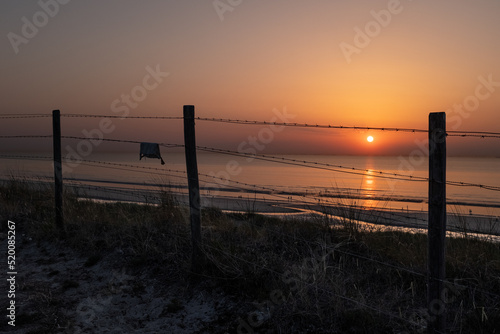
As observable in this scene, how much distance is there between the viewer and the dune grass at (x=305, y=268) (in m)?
4.31

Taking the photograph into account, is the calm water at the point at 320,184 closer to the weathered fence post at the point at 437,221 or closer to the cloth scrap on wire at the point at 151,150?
the weathered fence post at the point at 437,221

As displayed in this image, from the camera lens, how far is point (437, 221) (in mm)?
3689

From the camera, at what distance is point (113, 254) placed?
266 inches

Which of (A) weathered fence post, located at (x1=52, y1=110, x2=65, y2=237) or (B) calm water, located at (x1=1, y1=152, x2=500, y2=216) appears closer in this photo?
(A) weathered fence post, located at (x1=52, y1=110, x2=65, y2=237)

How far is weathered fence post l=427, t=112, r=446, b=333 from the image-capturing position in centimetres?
365

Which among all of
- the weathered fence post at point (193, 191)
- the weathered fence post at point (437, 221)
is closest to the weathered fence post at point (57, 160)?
the weathered fence post at point (193, 191)

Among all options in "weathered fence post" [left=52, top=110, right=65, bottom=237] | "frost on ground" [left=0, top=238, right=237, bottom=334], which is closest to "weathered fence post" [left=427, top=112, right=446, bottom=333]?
"frost on ground" [left=0, top=238, right=237, bottom=334]

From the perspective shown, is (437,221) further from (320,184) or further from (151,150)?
(320,184)

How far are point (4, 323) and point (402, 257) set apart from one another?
5580mm

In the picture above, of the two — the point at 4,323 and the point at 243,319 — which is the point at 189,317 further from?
the point at 4,323

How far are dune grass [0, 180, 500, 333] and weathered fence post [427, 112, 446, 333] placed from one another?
370 millimetres

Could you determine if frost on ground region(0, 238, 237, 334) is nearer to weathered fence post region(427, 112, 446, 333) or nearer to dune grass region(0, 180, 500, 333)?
dune grass region(0, 180, 500, 333)

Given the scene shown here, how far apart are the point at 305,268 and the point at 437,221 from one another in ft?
6.32

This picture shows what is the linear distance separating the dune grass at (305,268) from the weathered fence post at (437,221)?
1.22ft
